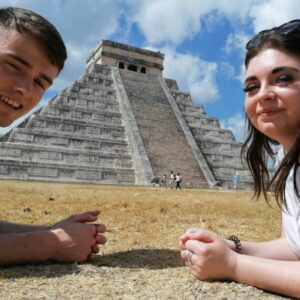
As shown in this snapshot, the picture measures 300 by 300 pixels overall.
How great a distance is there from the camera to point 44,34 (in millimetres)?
2760

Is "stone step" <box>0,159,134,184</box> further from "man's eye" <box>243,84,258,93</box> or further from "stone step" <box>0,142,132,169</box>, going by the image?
"man's eye" <box>243,84,258,93</box>

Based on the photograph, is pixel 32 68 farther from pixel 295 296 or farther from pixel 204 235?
pixel 295 296

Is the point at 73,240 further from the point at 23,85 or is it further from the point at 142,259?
the point at 23,85

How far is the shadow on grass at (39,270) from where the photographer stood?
262 centimetres

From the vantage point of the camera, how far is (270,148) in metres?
3.04

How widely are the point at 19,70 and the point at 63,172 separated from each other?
18629mm

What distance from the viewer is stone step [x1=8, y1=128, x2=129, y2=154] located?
2133 centimetres

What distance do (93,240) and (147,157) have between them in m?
19.8

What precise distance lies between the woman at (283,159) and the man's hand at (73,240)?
28.4 inches

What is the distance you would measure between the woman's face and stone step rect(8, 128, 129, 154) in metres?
19.9

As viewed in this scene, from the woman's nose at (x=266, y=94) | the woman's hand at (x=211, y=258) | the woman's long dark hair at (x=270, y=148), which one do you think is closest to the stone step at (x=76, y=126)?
the woman's long dark hair at (x=270, y=148)

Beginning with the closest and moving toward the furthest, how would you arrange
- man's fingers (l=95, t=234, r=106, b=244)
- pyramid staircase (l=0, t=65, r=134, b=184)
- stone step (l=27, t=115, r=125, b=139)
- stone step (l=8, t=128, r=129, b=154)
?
man's fingers (l=95, t=234, r=106, b=244) → pyramid staircase (l=0, t=65, r=134, b=184) → stone step (l=8, t=128, r=129, b=154) → stone step (l=27, t=115, r=125, b=139)

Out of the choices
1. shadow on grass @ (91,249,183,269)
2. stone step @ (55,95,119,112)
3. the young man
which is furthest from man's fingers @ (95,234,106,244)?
stone step @ (55,95,119,112)

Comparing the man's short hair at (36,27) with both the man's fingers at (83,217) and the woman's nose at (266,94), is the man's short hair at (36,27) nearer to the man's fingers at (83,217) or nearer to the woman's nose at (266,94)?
the man's fingers at (83,217)
